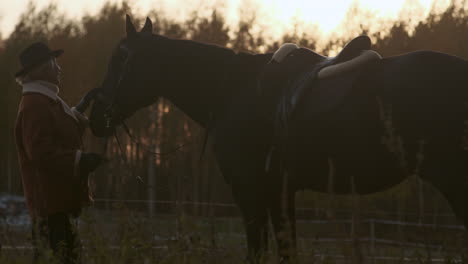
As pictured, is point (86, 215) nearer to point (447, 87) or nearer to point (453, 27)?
point (447, 87)

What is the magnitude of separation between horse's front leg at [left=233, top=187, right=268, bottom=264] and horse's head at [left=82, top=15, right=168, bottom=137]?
1810 mm

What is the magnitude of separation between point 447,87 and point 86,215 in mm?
2814

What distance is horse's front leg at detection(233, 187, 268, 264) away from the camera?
23.4ft

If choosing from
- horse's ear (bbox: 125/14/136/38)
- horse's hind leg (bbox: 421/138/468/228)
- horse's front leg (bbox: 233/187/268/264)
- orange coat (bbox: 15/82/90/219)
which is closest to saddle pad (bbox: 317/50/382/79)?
horse's hind leg (bbox: 421/138/468/228)

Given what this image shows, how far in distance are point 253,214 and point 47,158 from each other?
1829mm

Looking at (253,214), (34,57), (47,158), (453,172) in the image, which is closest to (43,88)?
(34,57)

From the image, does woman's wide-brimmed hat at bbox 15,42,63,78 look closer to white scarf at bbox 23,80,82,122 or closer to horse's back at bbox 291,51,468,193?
white scarf at bbox 23,80,82,122

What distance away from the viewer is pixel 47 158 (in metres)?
6.61

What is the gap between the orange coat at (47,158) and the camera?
21.7 ft

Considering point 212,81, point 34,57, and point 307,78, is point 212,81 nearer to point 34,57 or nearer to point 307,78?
point 307,78

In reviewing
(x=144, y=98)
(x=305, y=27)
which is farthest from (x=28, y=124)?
(x=305, y=27)

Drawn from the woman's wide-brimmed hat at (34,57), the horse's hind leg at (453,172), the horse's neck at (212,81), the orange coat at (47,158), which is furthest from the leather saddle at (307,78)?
the woman's wide-brimmed hat at (34,57)

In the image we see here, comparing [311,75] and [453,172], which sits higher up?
[311,75]

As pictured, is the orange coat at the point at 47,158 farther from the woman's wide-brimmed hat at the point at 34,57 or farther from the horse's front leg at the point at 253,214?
the horse's front leg at the point at 253,214
